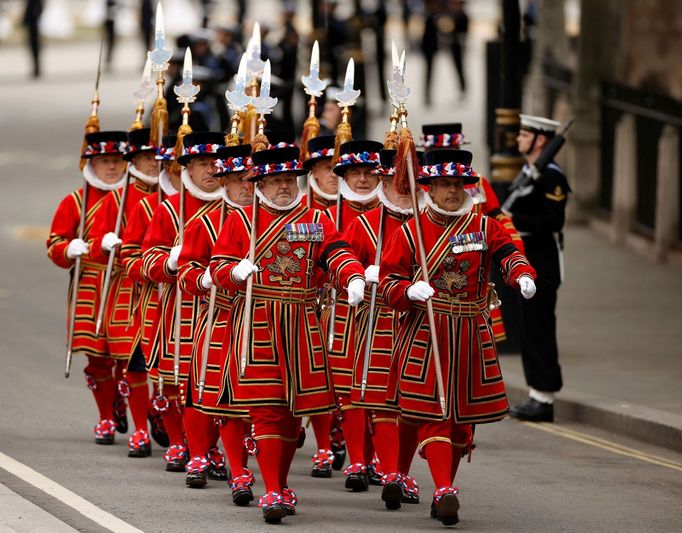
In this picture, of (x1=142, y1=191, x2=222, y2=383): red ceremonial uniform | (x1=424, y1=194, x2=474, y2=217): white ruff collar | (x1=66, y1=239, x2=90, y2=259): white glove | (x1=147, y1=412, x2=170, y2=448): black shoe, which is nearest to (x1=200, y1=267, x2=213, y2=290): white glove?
(x1=142, y1=191, x2=222, y2=383): red ceremonial uniform

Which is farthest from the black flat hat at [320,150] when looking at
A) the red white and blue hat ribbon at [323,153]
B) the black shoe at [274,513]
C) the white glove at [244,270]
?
the black shoe at [274,513]

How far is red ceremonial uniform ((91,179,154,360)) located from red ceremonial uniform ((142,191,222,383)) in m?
0.66

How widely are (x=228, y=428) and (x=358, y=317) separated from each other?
1.16 m

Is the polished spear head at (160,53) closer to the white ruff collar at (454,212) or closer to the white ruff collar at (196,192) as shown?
the white ruff collar at (196,192)

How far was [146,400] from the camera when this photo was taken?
12719 millimetres

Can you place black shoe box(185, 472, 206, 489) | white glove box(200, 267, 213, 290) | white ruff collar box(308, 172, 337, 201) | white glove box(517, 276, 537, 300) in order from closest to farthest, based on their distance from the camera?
white glove box(517, 276, 537, 300), white glove box(200, 267, 213, 290), black shoe box(185, 472, 206, 489), white ruff collar box(308, 172, 337, 201)

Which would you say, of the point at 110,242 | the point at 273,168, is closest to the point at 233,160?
the point at 273,168

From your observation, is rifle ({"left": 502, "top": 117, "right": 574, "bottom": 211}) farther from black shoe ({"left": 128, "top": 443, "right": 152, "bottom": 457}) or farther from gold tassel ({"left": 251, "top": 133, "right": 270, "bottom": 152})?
gold tassel ({"left": 251, "top": 133, "right": 270, "bottom": 152})

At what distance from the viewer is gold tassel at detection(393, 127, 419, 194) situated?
35.1ft

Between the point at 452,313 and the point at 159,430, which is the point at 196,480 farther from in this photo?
the point at 452,313

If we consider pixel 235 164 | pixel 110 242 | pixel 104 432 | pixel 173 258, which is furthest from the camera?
pixel 104 432

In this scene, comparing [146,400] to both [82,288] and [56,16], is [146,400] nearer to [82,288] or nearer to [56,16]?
[82,288]

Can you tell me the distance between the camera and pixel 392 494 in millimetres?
10805

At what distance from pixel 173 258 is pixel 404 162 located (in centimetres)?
157
